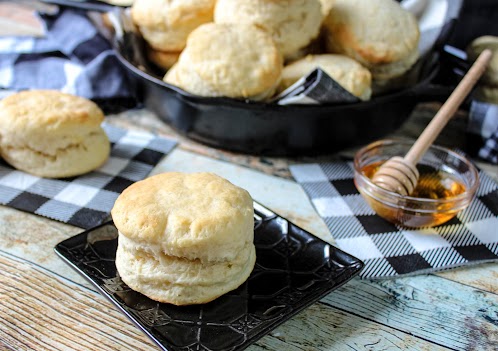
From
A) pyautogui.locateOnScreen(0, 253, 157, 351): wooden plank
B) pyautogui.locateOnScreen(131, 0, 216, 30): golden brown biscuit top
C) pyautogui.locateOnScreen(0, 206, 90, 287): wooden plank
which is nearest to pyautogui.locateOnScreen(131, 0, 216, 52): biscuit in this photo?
pyautogui.locateOnScreen(131, 0, 216, 30): golden brown biscuit top

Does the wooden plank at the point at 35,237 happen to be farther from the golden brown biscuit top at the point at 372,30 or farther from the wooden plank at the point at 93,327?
the golden brown biscuit top at the point at 372,30

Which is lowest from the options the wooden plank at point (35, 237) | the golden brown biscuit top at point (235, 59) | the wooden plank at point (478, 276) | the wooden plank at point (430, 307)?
the wooden plank at point (35, 237)

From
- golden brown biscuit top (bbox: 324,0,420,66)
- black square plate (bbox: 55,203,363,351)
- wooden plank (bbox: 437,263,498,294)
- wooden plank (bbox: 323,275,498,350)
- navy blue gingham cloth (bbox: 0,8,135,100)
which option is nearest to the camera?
black square plate (bbox: 55,203,363,351)

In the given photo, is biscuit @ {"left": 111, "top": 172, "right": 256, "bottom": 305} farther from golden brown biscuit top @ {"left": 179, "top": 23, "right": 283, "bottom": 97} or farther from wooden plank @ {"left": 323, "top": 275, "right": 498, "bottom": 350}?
golden brown biscuit top @ {"left": 179, "top": 23, "right": 283, "bottom": 97}

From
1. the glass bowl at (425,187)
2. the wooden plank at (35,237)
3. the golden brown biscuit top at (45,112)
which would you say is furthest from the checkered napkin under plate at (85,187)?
the glass bowl at (425,187)

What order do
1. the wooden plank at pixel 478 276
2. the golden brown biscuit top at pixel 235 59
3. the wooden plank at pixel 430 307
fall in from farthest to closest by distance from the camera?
the golden brown biscuit top at pixel 235 59 → the wooden plank at pixel 478 276 → the wooden plank at pixel 430 307

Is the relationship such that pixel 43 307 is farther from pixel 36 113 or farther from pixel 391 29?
pixel 391 29

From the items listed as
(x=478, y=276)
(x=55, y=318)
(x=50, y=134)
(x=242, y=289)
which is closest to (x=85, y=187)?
(x=50, y=134)
